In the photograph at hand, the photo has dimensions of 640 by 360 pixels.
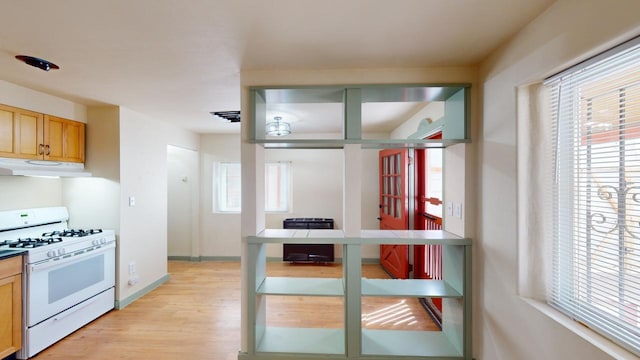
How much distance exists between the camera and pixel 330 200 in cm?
485

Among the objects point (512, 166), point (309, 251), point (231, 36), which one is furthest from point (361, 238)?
point (309, 251)

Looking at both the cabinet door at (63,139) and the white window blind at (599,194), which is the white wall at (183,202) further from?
the white window blind at (599,194)

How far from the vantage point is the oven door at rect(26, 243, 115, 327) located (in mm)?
2279

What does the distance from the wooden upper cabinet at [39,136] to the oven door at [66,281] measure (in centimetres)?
106

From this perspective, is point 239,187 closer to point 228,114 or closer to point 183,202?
point 183,202

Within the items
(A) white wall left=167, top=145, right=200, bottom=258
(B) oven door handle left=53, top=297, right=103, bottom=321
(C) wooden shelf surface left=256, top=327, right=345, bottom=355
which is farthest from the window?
(C) wooden shelf surface left=256, top=327, right=345, bottom=355

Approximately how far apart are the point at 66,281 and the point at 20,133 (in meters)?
1.45

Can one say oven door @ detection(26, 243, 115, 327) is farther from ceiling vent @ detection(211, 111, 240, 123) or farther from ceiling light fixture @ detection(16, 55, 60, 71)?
ceiling vent @ detection(211, 111, 240, 123)

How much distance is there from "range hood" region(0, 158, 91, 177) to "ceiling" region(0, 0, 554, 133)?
0.73 metres

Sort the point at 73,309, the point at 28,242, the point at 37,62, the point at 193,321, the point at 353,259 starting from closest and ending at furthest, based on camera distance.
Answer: the point at 37,62
the point at 353,259
the point at 28,242
the point at 73,309
the point at 193,321

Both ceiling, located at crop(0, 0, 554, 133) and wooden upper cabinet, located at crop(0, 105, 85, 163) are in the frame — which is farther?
wooden upper cabinet, located at crop(0, 105, 85, 163)

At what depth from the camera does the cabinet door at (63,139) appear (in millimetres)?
2732

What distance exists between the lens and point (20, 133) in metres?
2.49

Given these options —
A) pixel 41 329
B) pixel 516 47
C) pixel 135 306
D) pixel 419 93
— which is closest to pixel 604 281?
pixel 516 47
